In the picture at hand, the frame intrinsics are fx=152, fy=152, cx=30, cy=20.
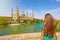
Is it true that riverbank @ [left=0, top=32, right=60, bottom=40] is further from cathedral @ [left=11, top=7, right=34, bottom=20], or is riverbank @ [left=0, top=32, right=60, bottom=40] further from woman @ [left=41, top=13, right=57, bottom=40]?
woman @ [left=41, top=13, right=57, bottom=40]

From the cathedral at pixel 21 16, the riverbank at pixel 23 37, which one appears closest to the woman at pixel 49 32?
the riverbank at pixel 23 37

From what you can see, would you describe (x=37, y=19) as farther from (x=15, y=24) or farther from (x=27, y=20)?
(x=15, y=24)

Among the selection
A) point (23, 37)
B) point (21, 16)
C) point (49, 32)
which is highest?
point (21, 16)

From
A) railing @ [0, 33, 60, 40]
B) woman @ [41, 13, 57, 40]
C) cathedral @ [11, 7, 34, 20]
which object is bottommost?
railing @ [0, 33, 60, 40]

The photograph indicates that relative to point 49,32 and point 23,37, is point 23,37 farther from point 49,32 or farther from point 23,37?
point 49,32

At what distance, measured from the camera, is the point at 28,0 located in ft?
8.69

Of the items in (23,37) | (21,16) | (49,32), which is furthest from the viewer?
(21,16)

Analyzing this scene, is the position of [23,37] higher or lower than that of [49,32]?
lower

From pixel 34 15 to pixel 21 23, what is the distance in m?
0.27

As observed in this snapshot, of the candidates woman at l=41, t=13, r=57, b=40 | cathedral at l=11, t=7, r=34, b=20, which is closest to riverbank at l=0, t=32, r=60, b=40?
cathedral at l=11, t=7, r=34, b=20

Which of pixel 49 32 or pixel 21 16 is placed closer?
pixel 49 32

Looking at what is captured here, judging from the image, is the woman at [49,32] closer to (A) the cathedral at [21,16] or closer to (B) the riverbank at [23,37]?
(B) the riverbank at [23,37]

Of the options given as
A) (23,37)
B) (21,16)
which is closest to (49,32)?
(23,37)

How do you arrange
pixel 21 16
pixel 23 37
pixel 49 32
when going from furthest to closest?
1. pixel 21 16
2. pixel 23 37
3. pixel 49 32
